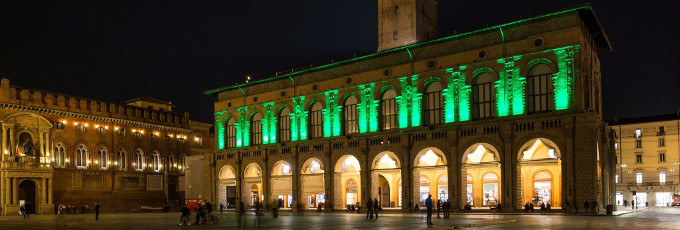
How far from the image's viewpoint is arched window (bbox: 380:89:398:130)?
46.6m

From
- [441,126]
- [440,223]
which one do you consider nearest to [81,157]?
[441,126]

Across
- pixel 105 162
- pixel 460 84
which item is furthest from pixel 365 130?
pixel 105 162

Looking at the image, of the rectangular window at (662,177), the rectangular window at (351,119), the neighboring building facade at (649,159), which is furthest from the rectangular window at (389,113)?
the rectangular window at (662,177)

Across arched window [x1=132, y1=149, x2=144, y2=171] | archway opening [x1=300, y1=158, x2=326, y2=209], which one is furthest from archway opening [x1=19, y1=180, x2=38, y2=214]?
archway opening [x1=300, y1=158, x2=326, y2=209]

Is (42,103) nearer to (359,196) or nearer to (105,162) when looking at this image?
(105,162)

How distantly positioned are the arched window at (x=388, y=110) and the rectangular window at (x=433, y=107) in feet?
9.32

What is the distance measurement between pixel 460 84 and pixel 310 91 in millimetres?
14707

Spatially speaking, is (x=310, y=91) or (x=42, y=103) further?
(x=42, y=103)

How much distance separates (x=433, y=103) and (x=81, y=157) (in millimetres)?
37231

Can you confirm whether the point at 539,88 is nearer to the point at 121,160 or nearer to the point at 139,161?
the point at 121,160

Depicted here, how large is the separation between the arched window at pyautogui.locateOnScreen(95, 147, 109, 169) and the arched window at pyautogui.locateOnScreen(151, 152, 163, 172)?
20.6 ft

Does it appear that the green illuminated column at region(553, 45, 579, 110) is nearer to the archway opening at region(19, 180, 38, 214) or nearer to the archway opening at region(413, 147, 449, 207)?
the archway opening at region(413, 147, 449, 207)

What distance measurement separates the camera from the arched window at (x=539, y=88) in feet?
127

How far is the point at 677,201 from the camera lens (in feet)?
218
